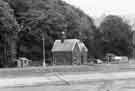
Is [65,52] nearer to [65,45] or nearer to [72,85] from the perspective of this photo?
[65,45]

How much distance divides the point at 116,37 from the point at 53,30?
2686cm

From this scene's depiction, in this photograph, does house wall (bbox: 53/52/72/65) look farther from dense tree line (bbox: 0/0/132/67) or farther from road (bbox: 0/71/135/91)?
road (bbox: 0/71/135/91)

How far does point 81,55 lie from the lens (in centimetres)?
6581

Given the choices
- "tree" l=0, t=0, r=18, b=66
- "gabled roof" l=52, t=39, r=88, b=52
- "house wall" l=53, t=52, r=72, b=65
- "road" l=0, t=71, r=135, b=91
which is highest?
"tree" l=0, t=0, r=18, b=66

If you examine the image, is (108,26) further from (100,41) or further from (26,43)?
(26,43)

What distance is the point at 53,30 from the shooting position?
7894cm

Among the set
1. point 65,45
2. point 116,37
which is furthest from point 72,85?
point 116,37

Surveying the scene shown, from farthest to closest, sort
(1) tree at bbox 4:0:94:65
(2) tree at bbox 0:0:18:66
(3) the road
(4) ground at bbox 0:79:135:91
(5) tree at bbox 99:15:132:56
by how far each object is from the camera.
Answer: (5) tree at bbox 99:15:132:56 < (1) tree at bbox 4:0:94:65 < (2) tree at bbox 0:0:18:66 < (3) the road < (4) ground at bbox 0:79:135:91

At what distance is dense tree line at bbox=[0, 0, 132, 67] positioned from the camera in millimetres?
76812

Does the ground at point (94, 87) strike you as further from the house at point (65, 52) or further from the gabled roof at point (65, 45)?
the gabled roof at point (65, 45)

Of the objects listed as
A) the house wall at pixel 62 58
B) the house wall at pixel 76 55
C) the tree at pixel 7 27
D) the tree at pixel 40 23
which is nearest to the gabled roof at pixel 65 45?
the house wall at pixel 62 58

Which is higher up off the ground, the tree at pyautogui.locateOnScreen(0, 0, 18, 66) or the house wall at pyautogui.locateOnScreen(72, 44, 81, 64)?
the tree at pyautogui.locateOnScreen(0, 0, 18, 66)

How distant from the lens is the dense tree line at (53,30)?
7681 centimetres

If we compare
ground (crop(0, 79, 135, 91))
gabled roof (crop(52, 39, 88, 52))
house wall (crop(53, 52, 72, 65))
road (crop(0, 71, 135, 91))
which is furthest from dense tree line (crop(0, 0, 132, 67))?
ground (crop(0, 79, 135, 91))
